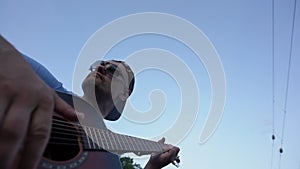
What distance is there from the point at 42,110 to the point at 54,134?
487 millimetres

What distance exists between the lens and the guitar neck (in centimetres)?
99

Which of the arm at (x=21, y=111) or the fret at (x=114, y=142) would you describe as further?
the fret at (x=114, y=142)

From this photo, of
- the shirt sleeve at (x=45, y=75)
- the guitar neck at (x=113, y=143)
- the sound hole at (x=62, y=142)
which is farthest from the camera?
the shirt sleeve at (x=45, y=75)

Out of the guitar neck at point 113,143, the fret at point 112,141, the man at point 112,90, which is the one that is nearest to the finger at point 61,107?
the guitar neck at point 113,143

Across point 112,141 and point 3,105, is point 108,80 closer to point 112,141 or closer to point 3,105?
point 112,141

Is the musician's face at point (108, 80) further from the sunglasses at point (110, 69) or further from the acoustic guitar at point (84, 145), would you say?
the acoustic guitar at point (84, 145)

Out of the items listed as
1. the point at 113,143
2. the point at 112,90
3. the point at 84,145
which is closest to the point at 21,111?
the point at 84,145

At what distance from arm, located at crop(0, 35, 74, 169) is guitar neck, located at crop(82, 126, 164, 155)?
24.0 inches

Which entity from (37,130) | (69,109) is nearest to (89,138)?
(69,109)

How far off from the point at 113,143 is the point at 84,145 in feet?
0.59

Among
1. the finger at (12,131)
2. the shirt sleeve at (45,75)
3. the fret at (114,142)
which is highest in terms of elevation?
the shirt sleeve at (45,75)

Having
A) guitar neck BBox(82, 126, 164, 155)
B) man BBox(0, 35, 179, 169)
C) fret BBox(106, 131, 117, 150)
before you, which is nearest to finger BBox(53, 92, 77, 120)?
guitar neck BBox(82, 126, 164, 155)

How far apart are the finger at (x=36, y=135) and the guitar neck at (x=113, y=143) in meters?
0.61

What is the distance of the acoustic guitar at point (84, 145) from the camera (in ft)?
2.67
